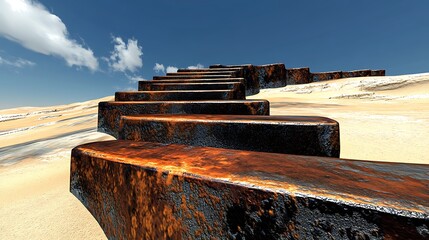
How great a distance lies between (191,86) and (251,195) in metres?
2.38

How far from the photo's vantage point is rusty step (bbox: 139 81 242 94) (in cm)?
247

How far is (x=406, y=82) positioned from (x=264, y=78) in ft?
11.3

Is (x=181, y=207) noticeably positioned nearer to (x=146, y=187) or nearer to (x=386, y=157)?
(x=146, y=187)

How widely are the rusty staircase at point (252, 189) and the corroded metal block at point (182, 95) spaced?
113cm

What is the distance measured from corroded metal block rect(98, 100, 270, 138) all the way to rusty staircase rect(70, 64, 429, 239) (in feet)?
1.83

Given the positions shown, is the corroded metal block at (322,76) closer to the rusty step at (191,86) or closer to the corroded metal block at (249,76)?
the corroded metal block at (249,76)

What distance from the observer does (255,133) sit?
0.97m

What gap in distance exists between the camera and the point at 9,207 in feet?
3.56

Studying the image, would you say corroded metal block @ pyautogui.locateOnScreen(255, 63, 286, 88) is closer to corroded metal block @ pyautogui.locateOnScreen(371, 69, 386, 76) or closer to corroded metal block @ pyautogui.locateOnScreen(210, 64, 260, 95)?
corroded metal block @ pyautogui.locateOnScreen(210, 64, 260, 95)

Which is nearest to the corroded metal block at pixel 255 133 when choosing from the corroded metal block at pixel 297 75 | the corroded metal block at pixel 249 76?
the corroded metal block at pixel 249 76

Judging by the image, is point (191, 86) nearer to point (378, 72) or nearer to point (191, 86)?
point (191, 86)

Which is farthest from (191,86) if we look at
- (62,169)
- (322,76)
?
(322,76)

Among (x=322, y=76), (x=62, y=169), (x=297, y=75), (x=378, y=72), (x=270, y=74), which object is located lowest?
(x=62, y=169)

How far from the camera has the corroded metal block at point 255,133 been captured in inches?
35.6
